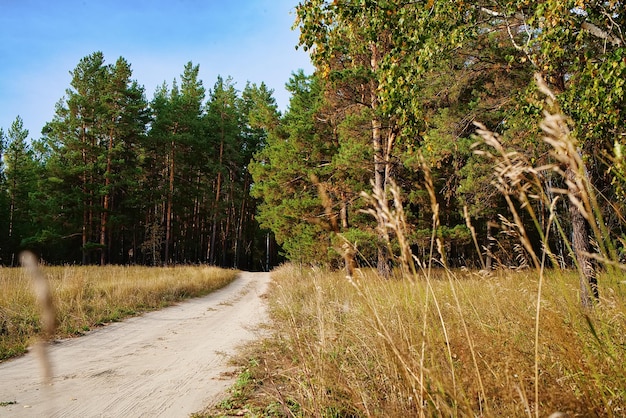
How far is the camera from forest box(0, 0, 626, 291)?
3562 mm

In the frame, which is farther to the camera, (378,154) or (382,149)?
(382,149)

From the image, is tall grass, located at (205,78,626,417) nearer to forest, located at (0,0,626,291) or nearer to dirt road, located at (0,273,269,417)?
forest, located at (0,0,626,291)

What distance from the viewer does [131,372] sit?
167 inches

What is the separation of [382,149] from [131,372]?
32.3 ft

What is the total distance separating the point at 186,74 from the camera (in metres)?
40.4

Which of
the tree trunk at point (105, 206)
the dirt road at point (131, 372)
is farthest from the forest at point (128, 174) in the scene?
the dirt road at point (131, 372)

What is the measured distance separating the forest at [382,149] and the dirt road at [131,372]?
2055 mm

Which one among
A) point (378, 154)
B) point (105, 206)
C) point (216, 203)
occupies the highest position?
point (216, 203)

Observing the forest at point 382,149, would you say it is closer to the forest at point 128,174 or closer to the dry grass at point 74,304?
the forest at point 128,174

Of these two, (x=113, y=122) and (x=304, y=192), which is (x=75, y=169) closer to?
(x=113, y=122)

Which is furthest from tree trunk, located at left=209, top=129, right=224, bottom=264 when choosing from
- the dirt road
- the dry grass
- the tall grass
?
the tall grass

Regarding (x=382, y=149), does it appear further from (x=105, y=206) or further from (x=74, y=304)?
(x=105, y=206)

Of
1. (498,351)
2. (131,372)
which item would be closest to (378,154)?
(131,372)

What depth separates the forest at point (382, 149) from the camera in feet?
11.7
